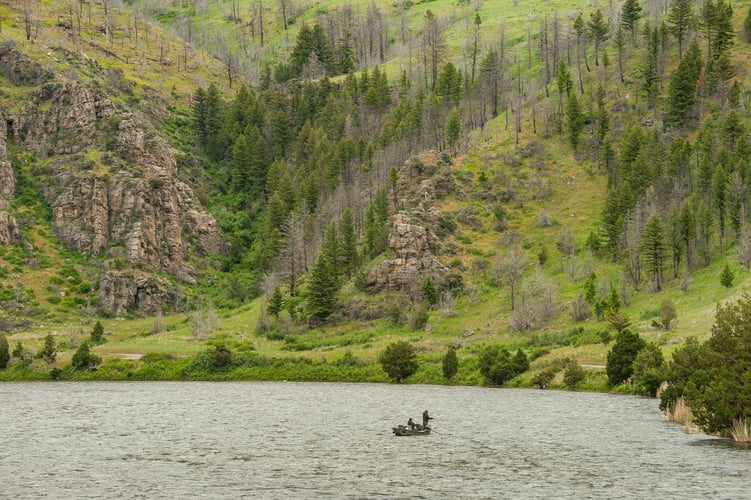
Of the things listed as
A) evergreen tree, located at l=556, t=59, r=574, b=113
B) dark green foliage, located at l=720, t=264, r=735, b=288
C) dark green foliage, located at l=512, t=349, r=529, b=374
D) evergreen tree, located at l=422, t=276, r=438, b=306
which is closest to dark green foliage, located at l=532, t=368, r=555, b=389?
dark green foliage, located at l=512, t=349, r=529, b=374

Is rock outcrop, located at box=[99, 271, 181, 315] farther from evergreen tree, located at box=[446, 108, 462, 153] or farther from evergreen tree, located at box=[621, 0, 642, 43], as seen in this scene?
evergreen tree, located at box=[621, 0, 642, 43]

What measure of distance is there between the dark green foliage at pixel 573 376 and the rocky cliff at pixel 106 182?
313ft

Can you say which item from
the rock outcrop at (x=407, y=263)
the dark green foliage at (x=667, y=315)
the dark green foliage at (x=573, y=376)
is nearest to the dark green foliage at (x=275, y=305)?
the rock outcrop at (x=407, y=263)

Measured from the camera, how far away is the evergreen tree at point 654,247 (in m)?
119

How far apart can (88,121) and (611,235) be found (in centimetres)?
12503

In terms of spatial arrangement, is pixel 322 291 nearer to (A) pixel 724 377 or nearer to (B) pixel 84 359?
(B) pixel 84 359

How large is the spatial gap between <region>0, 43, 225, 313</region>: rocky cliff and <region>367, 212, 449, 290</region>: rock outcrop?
48799 millimetres

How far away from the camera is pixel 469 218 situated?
493 ft

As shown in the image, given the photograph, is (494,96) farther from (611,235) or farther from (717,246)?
(717,246)

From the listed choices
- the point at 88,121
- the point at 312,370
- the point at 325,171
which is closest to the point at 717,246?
the point at 312,370

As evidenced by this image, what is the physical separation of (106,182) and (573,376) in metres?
123

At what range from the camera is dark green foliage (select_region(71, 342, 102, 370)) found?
362ft

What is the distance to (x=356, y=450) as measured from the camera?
51375mm

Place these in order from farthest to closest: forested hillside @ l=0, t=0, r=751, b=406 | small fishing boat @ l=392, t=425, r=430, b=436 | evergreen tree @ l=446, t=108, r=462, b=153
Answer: evergreen tree @ l=446, t=108, r=462, b=153
forested hillside @ l=0, t=0, r=751, b=406
small fishing boat @ l=392, t=425, r=430, b=436
